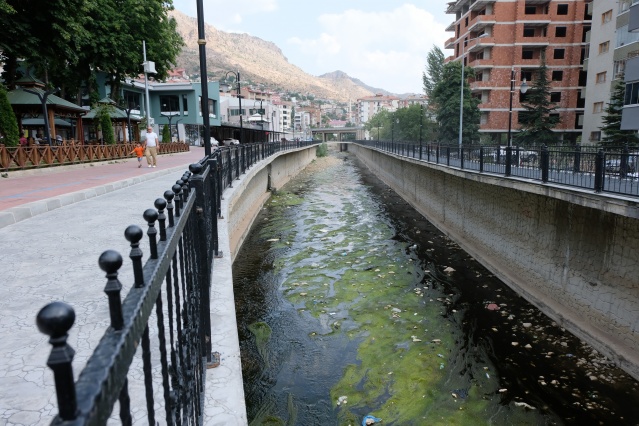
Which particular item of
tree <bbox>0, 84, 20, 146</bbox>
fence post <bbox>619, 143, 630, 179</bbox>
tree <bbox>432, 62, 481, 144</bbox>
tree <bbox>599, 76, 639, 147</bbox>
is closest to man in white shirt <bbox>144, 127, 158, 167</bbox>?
tree <bbox>0, 84, 20, 146</bbox>

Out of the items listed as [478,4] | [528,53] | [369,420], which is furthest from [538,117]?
[369,420]

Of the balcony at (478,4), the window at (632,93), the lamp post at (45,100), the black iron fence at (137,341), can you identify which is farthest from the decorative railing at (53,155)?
the balcony at (478,4)

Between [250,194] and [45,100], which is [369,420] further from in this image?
[45,100]

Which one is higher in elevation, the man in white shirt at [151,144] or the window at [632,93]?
the window at [632,93]

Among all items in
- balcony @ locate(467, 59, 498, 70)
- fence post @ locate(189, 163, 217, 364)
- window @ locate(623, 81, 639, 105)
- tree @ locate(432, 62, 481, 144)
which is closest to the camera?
fence post @ locate(189, 163, 217, 364)

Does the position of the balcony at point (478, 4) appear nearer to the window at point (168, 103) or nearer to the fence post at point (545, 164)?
the window at point (168, 103)

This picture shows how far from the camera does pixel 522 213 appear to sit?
1302 centimetres

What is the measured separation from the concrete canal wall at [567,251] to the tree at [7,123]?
57.4 ft

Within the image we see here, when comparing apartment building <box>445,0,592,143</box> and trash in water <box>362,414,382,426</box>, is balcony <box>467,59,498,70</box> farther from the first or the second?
trash in water <box>362,414,382,426</box>

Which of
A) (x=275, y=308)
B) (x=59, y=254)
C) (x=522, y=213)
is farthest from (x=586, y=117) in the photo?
(x=59, y=254)

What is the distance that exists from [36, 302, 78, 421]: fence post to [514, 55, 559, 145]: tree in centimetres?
4873

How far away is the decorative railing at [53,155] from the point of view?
1580 centimetres

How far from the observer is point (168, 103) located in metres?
54.9

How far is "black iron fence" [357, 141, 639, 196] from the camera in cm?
870
